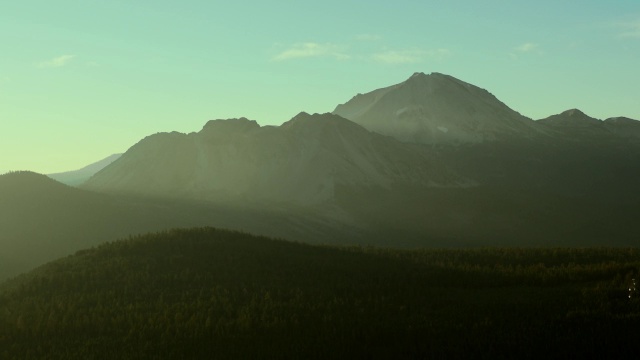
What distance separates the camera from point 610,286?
32062mm

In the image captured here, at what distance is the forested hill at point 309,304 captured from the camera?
24.0 m

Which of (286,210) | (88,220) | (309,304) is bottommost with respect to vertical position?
(309,304)

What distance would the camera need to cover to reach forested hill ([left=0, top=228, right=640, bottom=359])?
78.8 feet

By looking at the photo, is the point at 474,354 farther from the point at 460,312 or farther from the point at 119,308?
the point at 119,308

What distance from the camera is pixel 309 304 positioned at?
30000 mm

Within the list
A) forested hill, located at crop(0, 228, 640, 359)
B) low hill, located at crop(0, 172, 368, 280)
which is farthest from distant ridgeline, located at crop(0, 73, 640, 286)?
forested hill, located at crop(0, 228, 640, 359)

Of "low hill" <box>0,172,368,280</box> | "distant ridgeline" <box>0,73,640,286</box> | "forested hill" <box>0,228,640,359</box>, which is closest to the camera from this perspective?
"forested hill" <box>0,228,640,359</box>

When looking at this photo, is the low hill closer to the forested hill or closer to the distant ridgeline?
the distant ridgeline

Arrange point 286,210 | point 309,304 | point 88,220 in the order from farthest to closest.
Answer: point 286,210, point 88,220, point 309,304

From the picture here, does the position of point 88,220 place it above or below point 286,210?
below

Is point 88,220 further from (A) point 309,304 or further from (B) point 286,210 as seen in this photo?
(A) point 309,304

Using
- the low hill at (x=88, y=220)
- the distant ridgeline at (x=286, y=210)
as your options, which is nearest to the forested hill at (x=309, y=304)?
the low hill at (x=88, y=220)

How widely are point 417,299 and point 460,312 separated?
343 centimetres

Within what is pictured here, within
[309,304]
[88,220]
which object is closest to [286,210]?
[88,220]
